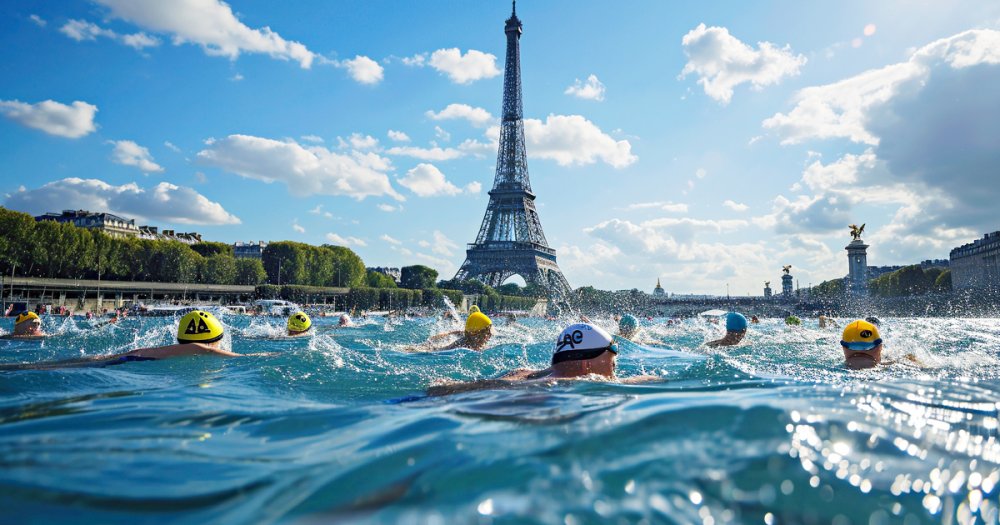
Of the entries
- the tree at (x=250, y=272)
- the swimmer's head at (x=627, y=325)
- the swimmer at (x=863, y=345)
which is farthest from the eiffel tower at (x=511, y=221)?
the swimmer at (x=863, y=345)

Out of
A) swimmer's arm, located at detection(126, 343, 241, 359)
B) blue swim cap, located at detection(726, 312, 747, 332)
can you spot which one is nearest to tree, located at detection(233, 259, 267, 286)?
swimmer's arm, located at detection(126, 343, 241, 359)

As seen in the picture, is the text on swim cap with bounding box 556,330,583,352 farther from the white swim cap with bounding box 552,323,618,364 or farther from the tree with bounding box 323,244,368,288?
the tree with bounding box 323,244,368,288

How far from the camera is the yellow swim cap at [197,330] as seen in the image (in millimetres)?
9359

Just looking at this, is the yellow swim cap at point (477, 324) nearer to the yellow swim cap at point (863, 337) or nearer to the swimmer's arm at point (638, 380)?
the swimmer's arm at point (638, 380)

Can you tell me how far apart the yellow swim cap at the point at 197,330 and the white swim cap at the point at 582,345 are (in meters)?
6.00

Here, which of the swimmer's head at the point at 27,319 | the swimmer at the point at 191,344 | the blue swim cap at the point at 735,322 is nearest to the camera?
the swimmer at the point at 191,344

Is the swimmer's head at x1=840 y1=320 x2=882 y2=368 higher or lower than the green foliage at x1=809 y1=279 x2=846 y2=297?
lower

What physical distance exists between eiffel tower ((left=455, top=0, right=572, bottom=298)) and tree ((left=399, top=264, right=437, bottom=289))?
12.0 meters

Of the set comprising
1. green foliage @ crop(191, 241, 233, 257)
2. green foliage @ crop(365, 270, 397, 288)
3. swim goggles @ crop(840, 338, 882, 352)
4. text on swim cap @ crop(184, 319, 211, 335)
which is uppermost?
green foliage @ crop(191, 241, 233, 257)

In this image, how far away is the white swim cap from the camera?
21.7ft

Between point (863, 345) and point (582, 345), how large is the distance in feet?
17.5

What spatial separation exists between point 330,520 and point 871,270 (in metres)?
219

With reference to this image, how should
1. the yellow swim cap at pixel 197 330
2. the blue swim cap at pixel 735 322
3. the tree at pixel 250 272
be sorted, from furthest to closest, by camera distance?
1. the tree at pixel 250 272
2. the blue swim cap at pixel 735 322
3. the yellow swim cap at pixel 197 330

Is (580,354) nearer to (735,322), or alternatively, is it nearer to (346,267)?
→ (735,322)
